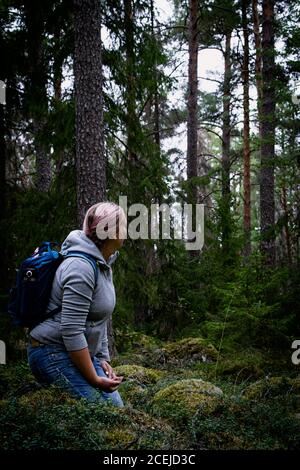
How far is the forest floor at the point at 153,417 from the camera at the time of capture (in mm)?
2906

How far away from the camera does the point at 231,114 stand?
16906mm

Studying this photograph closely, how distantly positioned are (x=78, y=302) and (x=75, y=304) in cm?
3

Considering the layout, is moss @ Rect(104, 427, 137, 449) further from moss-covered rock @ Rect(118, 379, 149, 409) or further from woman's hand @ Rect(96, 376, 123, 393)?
moss-covered rock @ Rect(118, 379, 149, 409)

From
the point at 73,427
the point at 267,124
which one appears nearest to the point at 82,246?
the point at 73,427

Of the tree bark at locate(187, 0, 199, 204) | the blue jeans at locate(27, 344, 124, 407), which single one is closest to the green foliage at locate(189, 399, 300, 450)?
the blue jeans at locate(27, 344, 124, 407)

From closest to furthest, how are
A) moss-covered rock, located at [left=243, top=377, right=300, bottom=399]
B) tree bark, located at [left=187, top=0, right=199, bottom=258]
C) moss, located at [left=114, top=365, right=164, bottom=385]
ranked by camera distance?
1. moss-covered rock, located at [left=243, top=377, right=300, bottom=399]
2. moss, located at [left=114, top=365, right=164, bottom=385]
3. tree bark, located at [left=187, top=0, right=199, bottom=258]

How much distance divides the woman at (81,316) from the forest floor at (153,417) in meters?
0.16

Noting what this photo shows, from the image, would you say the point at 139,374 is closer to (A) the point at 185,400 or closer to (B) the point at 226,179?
(A) the point at 185,400

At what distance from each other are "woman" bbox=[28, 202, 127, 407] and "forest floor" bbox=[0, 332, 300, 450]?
161 millimetres

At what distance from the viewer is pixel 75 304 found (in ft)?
10.9

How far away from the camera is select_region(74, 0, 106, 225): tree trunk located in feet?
21.8
